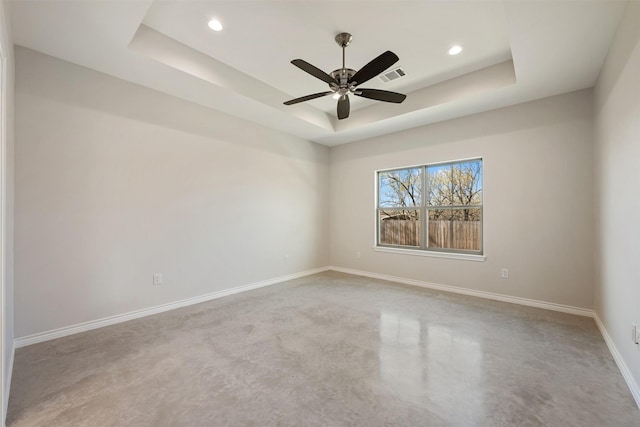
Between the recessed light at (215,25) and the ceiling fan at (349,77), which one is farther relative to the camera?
the recessed light at (215,25)

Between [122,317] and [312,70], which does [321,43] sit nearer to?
[312,70]

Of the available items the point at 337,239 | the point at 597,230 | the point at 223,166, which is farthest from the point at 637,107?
the point at 337,239

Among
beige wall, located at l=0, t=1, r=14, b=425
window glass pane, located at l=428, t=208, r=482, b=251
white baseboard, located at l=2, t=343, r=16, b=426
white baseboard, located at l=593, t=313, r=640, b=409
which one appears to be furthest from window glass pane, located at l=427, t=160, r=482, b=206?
white baseboard, located at l=2, t=343, r=16, b=426

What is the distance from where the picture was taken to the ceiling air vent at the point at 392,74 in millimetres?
3283

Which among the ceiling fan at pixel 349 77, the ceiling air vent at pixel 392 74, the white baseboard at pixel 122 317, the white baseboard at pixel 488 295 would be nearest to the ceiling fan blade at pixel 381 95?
the ceiling fan at pixel 349 77

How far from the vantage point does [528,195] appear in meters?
3.58

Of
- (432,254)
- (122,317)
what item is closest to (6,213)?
(122,317)

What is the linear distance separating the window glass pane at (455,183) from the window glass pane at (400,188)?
0.69 feet

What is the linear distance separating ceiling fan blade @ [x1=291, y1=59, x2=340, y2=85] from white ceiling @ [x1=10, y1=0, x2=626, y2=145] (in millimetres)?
470

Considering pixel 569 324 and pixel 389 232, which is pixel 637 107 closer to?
pixel 569 324

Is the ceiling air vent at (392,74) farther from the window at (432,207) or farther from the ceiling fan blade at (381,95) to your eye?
the window at (432,207)

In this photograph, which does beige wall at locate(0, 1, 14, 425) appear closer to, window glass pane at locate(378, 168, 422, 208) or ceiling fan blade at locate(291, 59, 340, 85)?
ceiling fan blade at locate(291, 59, 340, 85)

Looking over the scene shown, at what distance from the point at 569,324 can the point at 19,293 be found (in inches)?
208

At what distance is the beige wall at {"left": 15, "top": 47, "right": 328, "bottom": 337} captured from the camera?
8.30ft
